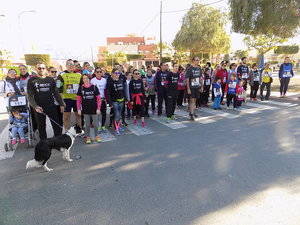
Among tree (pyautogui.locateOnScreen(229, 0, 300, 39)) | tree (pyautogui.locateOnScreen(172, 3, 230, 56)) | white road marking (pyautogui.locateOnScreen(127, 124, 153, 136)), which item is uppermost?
tree (pyautogui.locateOnScreen(172, 3, 230, 56))

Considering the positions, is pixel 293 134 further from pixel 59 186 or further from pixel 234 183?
pixel 59 186

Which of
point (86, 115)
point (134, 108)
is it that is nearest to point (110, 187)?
point (86, 115)

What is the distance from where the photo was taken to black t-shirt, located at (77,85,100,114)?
220 inches

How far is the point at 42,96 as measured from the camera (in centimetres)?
514

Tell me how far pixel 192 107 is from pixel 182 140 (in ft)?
7.59

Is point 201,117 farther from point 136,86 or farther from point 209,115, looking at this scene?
point 136,86

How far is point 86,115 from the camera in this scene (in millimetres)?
5754

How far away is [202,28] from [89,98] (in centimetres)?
2635

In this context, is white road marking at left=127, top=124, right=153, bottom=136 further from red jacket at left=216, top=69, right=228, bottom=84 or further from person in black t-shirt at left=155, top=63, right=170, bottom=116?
red jacket at left=216, top=69, right=228, bottom=84

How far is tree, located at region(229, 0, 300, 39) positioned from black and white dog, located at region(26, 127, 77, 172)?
1366cm

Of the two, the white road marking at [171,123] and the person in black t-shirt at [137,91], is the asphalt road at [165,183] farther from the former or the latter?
the person in black t-shirt at [137,91]

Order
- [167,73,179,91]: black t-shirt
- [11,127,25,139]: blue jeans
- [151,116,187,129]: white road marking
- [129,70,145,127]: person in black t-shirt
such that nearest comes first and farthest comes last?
[11,127,25,139]: blue jeans → [151,116,187,129]: white road marking → [129,70,145,127]: person in black t-shirt → [167,73,179,91]: black t-shirt

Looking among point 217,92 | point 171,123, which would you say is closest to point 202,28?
point 217,92

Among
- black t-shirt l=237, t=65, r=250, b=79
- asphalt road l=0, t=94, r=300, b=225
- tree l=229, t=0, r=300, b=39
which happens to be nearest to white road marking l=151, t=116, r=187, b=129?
asphalt road l=0, t=94, r=300, b=225
